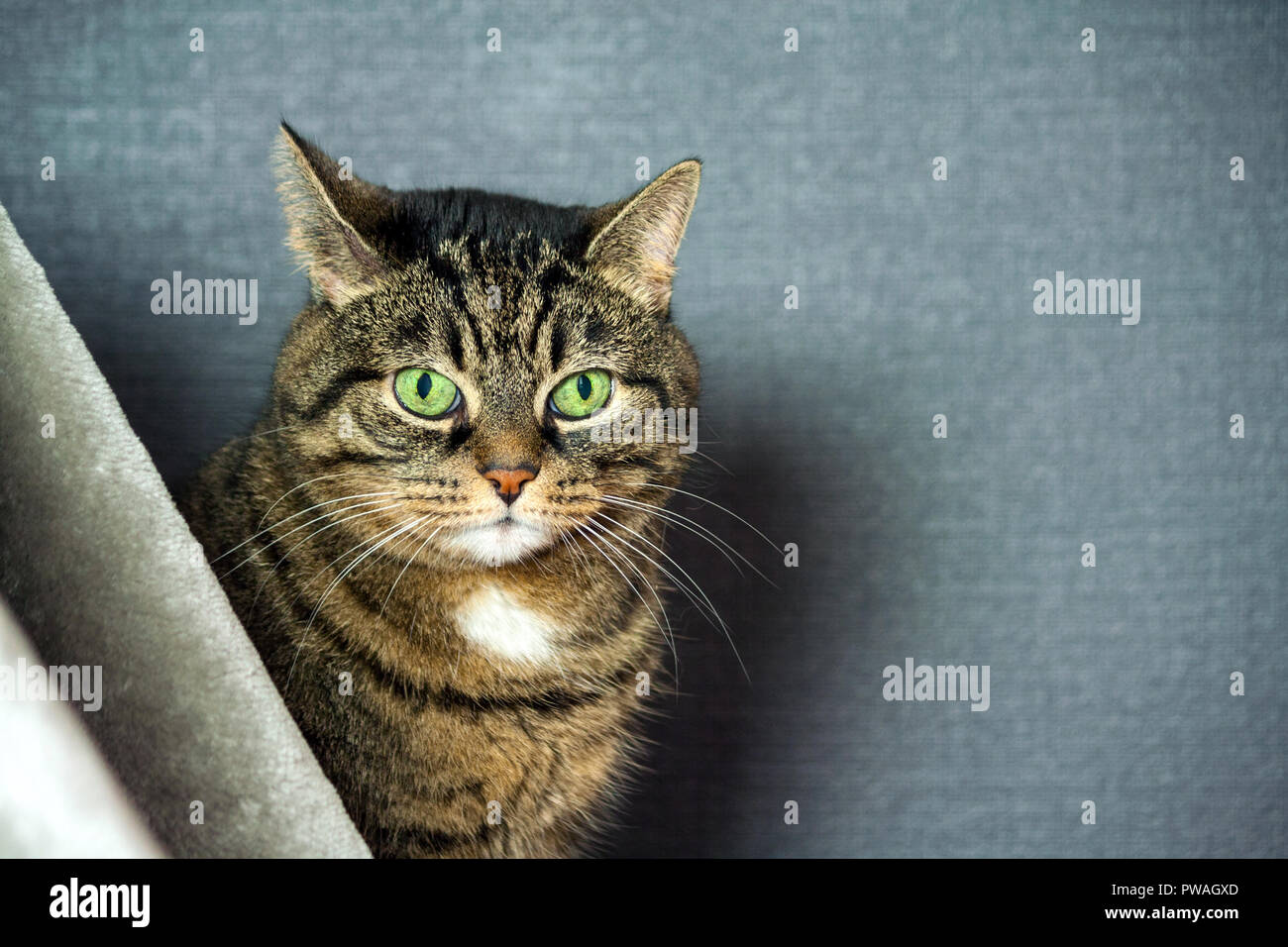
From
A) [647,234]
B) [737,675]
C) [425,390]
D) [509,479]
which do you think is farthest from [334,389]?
[737,675]

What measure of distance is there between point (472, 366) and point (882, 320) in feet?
2.02

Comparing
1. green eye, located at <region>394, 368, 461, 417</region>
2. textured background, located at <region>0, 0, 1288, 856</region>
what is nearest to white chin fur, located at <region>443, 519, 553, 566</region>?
green eye, located at <region>394, 368, 461, 417</region>

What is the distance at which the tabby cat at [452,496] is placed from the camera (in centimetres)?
80

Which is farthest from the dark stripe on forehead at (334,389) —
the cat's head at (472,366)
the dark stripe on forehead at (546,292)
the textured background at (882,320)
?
the textured background at (882,320)

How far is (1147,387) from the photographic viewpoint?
1.23 m

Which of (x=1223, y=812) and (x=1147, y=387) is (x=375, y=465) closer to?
(x=1147, y=387)

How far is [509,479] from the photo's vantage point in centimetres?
77

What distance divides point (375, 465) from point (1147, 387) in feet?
3.21

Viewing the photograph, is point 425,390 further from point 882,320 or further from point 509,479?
point 882,320

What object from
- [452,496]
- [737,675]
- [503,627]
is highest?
[452,496]

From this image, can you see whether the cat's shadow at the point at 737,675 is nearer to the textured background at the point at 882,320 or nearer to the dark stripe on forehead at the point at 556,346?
the textured background at the point at 882,320

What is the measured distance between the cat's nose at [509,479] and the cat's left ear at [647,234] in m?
0.23
